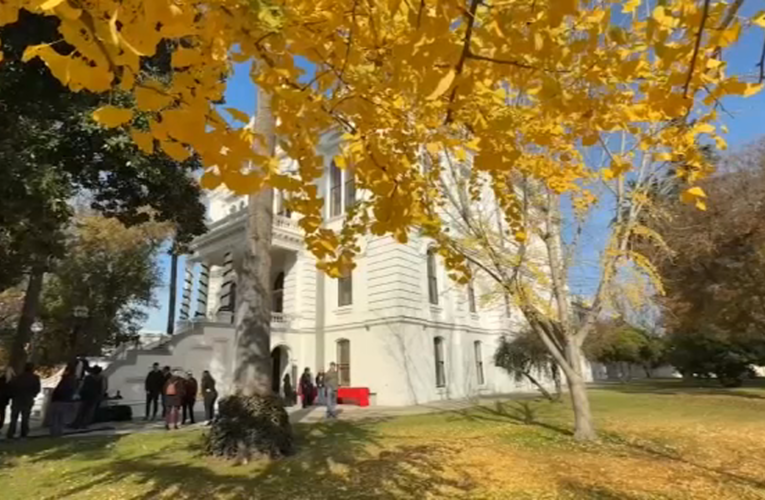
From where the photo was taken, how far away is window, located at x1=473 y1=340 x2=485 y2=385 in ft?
85.6

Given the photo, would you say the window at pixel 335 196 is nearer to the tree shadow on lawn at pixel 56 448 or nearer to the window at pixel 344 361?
the window at pixel 344 361

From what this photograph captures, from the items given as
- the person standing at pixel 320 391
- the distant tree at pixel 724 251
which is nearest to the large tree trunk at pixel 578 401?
the distant tree at pixel 724 251

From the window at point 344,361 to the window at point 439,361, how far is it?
3.87 m

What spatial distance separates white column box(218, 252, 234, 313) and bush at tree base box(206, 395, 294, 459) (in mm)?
17744

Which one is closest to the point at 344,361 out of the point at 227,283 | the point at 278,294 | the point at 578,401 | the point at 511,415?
the point at 278,294

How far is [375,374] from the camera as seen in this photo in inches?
859

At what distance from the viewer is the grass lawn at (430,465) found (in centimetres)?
650

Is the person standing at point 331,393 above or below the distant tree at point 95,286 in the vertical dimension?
below

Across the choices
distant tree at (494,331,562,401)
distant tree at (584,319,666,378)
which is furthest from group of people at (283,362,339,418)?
distant tree at (584,319,666,378)

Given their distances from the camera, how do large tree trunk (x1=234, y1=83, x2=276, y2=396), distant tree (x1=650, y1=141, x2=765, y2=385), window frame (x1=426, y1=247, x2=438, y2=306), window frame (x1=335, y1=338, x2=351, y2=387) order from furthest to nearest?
window frame (x1=426, y1=247, x2=438, y2=306), window frame (x1=335, y1=338, x2=351, y2=387), distant tree (x1=650, y1=141, x2=765, y2=385), large tree trunk (x1=234, y1=83, x2=276, y2=396)

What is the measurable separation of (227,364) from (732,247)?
64.6 feet

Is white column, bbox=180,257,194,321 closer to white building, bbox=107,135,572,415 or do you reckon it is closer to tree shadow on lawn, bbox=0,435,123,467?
white building, bbox=107,135,572,415

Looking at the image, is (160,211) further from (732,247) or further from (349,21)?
(732,247)

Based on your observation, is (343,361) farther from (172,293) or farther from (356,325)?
(172,293)
